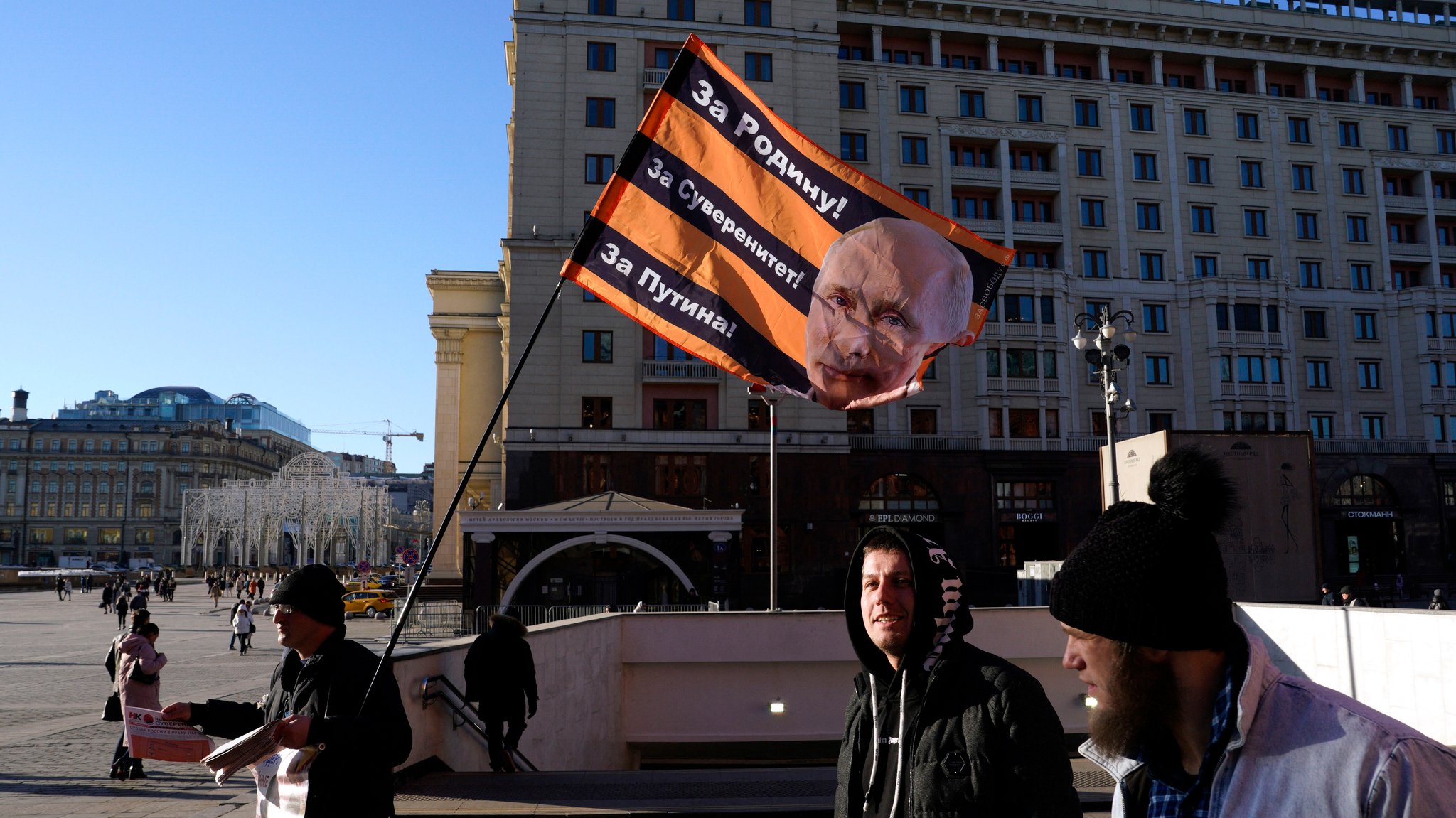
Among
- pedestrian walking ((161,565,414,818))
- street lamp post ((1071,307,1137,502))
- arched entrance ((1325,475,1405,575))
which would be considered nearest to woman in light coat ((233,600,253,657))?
street lamp post ((1071,307,1137,502))

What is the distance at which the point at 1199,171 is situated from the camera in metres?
57.6

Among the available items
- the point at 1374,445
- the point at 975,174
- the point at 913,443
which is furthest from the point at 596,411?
the point at 1374,445

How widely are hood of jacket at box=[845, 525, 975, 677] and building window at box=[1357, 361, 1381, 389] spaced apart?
211ft

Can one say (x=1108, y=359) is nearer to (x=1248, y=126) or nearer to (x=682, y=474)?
(x=682, y=474)

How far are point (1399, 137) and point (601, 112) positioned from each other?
48108mm

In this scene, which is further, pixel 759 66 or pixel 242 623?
pixel 759 66

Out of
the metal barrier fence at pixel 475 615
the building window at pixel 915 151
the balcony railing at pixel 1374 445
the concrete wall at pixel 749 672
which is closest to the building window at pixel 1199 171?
the building window at pixel 915 151

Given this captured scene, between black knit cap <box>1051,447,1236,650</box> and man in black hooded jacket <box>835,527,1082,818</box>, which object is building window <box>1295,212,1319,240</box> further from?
black knit cap <box>1051,447,1236,650</box>

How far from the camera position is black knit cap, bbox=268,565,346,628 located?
4.62 m

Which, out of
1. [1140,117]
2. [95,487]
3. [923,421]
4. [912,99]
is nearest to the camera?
[923,421]

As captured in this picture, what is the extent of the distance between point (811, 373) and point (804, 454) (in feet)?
121

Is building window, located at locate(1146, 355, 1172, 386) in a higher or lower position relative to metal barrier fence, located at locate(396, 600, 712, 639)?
higher

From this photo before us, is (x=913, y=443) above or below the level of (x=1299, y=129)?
below

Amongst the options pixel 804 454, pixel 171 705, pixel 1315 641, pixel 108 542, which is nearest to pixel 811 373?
pixel 171 705
